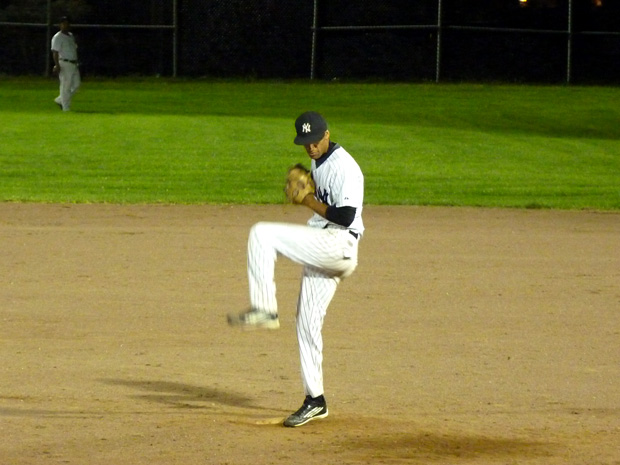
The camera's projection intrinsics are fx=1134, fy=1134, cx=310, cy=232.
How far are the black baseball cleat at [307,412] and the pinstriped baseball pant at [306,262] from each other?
0.82 ft

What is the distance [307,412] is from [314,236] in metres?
1.03

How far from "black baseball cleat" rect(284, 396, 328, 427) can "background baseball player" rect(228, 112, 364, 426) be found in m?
0.40

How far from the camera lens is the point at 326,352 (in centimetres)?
823

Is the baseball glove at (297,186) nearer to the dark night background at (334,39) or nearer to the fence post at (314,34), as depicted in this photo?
the dark night background at (334,39)

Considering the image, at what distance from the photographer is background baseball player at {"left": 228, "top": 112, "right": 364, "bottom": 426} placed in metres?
5.73

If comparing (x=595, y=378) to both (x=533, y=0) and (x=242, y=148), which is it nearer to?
(x=242, y=148)

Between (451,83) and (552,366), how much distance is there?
1001 inches

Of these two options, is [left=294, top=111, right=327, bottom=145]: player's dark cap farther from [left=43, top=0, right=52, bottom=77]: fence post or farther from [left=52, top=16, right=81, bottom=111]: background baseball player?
[left=43, top=0, right=52, bottom=77]: fence post

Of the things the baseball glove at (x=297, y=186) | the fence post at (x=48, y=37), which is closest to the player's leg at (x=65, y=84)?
the fence post at (x=48, y=37)

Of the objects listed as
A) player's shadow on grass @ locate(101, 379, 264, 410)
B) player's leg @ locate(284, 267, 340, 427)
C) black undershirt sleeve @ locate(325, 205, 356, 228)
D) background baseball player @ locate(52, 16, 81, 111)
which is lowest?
player's shadow on grass @ locate(101, 379, 264, 410)

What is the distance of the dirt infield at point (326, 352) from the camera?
19.7ft

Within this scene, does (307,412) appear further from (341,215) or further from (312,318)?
(341,215)

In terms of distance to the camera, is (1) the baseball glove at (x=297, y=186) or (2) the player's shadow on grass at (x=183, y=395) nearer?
(1) the baseball glove at (x=297, y=186)

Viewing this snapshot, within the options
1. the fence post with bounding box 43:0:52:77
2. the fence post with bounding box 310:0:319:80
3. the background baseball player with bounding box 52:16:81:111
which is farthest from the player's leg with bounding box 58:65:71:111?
the fence post with bounding box 310:0:319:80
